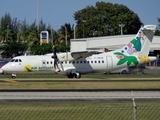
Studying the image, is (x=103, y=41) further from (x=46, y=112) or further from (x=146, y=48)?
(x=46, y=112)

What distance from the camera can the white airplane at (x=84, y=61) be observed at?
47344 mm

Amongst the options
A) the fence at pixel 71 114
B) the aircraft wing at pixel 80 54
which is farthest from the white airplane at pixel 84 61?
the fence at pixel 71 114

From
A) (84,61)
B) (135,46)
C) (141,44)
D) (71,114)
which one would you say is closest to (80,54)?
(84,61)

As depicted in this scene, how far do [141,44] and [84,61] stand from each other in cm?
625

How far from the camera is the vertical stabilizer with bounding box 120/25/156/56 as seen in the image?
163ft

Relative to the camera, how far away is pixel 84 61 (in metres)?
49.6

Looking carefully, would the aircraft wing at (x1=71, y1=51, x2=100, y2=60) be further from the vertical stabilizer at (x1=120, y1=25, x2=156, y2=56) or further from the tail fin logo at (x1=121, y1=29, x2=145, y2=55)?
the vertical stabilizer at (x1=120, y1=25, x2=156, y2=56)

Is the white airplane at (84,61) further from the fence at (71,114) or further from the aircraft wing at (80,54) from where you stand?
the fence at (71,114)

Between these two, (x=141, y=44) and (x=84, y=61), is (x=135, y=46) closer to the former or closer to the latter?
(x=141, y=44)

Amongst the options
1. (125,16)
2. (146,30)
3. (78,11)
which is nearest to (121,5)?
(125,16)

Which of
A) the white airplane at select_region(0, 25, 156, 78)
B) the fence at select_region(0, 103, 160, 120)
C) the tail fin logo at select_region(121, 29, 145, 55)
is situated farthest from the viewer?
the tail fin logo at select_region(121, 29, 145, 55)

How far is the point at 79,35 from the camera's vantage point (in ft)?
425

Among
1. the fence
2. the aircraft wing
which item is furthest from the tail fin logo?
the fence

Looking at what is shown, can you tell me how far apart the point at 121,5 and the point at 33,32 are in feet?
98.8
